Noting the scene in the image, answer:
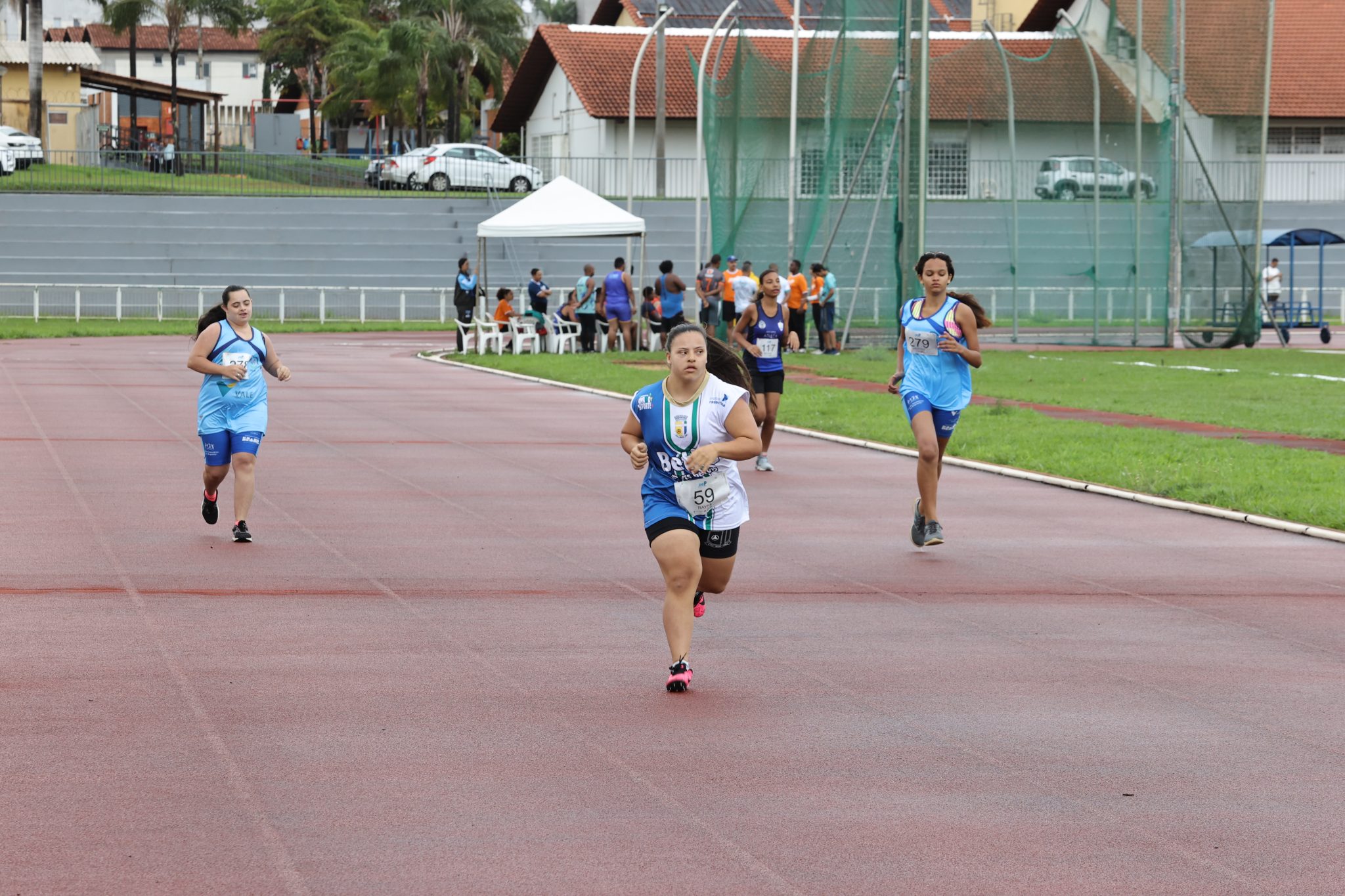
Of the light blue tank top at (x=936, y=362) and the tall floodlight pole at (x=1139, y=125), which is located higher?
the tall floodlight pole at (x=1139, y=125)

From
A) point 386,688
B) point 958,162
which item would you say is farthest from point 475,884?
point 958,162

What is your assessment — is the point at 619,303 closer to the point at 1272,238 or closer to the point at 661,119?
the point at 1272,238

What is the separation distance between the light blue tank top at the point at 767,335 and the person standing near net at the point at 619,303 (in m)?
16.4

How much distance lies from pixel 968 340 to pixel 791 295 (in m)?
18.3

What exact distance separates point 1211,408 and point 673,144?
132 ft

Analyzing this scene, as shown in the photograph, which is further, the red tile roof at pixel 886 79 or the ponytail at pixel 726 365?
the red tile roof at pixel 886 79

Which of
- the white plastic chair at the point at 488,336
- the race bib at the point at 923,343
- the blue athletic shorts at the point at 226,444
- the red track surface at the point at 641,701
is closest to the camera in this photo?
the red track surface at the point at 641,701

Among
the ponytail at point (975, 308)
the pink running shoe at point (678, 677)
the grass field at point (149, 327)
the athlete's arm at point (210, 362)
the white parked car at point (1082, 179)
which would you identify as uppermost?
the white parked car at point (1082, 179)

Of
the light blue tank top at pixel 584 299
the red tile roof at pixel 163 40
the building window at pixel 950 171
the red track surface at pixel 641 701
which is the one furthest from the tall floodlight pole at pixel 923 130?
the red tile roof at pixel 163 40

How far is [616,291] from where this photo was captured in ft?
107

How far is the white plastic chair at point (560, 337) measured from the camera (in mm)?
34469

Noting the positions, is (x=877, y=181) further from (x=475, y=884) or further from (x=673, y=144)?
(x=673, y=144)

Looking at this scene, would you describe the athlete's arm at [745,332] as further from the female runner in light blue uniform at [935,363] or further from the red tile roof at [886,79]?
the red tile roof at [886,79]

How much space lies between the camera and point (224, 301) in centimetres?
1175
